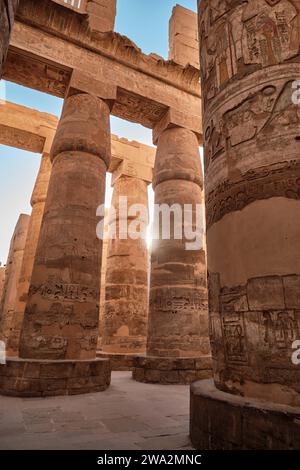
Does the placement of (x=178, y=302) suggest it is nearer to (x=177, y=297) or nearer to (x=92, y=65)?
(x=177, y=297)

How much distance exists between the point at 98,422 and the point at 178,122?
23.8ft

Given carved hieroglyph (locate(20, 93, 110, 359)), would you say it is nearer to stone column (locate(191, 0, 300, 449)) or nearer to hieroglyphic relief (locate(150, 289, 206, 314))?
hieroglyphic relief (locate(150, 289, 206, 314))

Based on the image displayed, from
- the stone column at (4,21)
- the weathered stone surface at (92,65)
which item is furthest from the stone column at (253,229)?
the weathered stone surface at (92,65)

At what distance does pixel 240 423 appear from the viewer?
6.60 feet

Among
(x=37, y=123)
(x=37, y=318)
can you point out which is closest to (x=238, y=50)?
(x=37, y=318)

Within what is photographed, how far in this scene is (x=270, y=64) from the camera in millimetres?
2711

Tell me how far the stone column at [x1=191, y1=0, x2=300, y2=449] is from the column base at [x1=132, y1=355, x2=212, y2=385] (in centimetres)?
362

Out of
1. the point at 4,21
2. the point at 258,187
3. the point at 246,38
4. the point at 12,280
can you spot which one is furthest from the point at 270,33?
the point at 12,280

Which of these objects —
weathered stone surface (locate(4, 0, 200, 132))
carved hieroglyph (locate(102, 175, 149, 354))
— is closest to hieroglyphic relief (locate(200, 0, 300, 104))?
weathered stone surface (locate(4, 0, 200, 132))

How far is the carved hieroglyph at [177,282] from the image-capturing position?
21.5 ft

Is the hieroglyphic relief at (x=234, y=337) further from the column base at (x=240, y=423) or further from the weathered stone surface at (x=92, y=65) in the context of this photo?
the weathered stone surface at (x=92, y=65)

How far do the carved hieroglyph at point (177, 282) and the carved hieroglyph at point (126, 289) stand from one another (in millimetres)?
2252

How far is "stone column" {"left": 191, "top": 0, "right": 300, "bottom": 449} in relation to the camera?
6.80 ft

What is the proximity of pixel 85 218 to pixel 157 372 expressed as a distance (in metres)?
3.33
